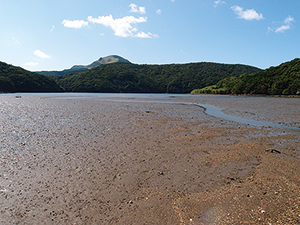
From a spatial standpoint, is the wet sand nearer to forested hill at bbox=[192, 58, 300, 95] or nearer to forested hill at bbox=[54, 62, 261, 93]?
forested hill at bbox=[192, 58, 300, 95]

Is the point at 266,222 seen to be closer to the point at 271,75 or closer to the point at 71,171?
the point at 71,171

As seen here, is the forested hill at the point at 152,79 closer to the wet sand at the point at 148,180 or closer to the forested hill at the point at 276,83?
the forested hill at the point at 276,83

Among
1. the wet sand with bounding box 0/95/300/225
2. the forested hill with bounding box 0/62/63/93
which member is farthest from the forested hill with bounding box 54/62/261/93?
the wet sand with bounding box 0/95/300/225

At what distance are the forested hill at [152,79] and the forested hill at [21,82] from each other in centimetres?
2180

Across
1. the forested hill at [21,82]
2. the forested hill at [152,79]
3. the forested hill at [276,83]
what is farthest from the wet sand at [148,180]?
the forested hill at [152,79]

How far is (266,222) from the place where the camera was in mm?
3719

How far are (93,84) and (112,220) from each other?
465ft

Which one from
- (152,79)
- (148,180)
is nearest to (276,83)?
(148,180)

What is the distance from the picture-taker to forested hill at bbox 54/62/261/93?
143m

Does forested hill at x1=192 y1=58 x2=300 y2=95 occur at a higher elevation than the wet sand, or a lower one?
higher

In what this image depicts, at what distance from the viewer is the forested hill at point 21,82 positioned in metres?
95.1

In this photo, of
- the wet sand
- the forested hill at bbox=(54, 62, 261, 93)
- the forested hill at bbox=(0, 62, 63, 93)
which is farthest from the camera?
the forested hill at bbox=(54, 62, 261, 93)

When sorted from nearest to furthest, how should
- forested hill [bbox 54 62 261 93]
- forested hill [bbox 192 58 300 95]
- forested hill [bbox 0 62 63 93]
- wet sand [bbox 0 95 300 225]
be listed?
1. wet sand [bbox 0 95 300 225]
2. forested hill [bbox 192 58 300 95]
3. forested hill [bbox 0 62 63 93]
4. forested hill [bbox 54 62 261 93]

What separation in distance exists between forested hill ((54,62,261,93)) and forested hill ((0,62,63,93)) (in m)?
21.8
